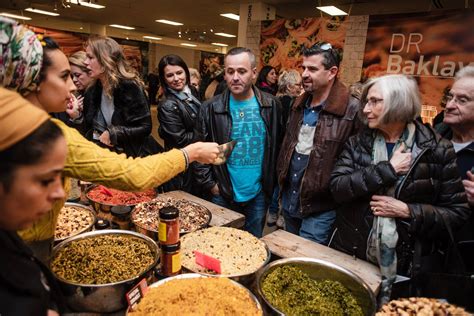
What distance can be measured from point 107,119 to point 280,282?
213 centimetres

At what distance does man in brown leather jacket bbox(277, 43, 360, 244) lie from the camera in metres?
2.14

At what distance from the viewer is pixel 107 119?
9.22ft

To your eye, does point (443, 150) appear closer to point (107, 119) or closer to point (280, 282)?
point (280, 282)

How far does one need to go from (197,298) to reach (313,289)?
0.54 m

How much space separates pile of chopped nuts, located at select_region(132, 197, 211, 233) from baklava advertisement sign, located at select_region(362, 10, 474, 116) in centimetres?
508

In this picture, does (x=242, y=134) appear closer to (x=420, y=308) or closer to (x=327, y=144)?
(x=327, y=144)

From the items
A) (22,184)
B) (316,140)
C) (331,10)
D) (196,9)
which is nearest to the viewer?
(22,184)

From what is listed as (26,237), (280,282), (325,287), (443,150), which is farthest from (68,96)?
(443,150)

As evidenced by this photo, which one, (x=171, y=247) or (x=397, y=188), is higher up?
(x=397, y=188)

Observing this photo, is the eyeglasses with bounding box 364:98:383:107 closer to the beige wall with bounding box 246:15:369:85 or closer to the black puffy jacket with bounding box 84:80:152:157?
the black puffy jacket with bounding box 84:80:152:157

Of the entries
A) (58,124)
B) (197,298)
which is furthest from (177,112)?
(197,298)

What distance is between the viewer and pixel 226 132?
8.30 feet

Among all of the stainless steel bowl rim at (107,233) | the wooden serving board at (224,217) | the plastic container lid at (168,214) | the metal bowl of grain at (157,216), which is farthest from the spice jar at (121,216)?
the plastic container lid at (168,214)

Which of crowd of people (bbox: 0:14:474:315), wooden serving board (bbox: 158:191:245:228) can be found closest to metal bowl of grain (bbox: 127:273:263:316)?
crowd of people (bbox: 0:14:474:315)
